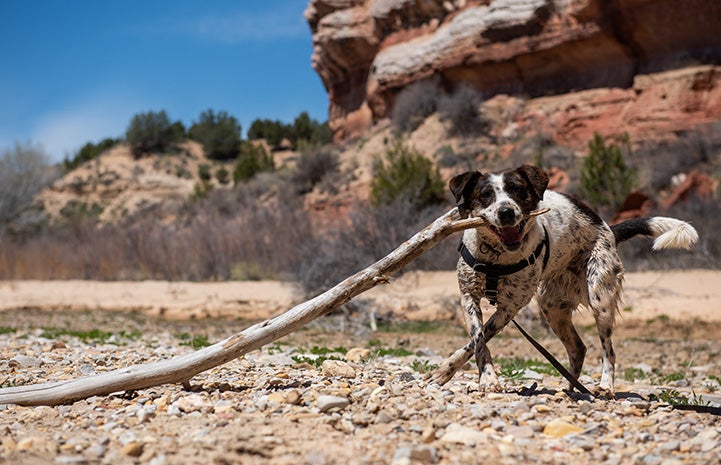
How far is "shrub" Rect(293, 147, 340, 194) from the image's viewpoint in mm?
33781

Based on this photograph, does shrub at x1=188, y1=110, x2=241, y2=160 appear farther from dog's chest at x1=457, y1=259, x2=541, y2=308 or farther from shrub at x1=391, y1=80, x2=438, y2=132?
dog's chest at x1=457, y1=259, x2=541, y2=308

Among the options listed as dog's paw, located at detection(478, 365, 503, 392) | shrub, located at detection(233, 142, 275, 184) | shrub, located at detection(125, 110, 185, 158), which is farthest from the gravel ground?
shrub, located at detection(125, 110, 185, 158)

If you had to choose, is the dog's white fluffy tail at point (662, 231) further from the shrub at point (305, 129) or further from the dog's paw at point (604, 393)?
the shrub at point (305, 129)

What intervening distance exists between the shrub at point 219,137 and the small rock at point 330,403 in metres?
53.1

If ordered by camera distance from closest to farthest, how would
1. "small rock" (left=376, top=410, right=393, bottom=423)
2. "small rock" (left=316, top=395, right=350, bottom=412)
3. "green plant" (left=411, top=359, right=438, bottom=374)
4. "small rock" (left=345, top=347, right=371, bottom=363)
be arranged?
"small rock" (left=376, top=410, right=393, bottom=423) < "small rock" (left=316, top=395, right=350, bottom=412) < "green plant" (left=411, top=359, right=438, bottom=374) < "small rock" (left=345, top=347, right=371, bottom=363)

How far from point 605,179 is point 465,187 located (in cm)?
1730

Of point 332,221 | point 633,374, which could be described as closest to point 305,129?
point 332,221

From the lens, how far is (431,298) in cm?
1406

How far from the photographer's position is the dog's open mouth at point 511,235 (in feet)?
15.8

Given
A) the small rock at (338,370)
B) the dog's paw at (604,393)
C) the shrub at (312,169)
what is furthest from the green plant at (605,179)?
the small rock at (338,370)

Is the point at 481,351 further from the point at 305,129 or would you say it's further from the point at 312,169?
the point at 305,129

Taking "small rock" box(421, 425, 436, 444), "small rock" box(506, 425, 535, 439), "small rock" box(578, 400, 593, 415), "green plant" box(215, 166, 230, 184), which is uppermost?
"green plant" box(215, 166, 230, 184)

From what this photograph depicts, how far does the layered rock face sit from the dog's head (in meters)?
23.9

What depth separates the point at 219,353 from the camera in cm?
476
